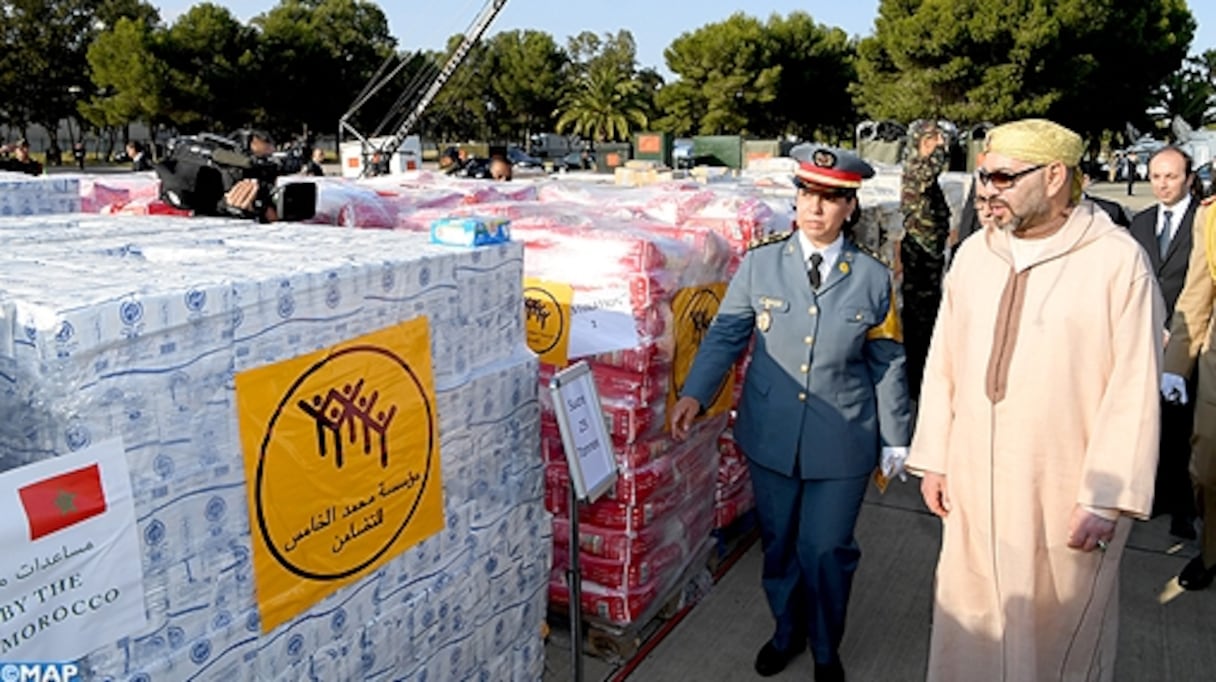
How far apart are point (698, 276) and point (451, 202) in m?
1.95

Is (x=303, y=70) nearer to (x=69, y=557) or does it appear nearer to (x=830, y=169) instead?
(x=830, y=169)

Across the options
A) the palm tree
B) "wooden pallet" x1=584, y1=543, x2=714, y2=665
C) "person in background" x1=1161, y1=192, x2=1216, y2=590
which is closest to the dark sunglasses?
"person in background" x1=1161, y1=192, x2=1216, y2=590

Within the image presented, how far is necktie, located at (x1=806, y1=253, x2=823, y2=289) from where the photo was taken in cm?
307

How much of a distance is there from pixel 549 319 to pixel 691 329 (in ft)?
1.90

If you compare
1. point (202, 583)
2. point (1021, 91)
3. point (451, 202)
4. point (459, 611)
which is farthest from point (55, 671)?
point (1021, 91)

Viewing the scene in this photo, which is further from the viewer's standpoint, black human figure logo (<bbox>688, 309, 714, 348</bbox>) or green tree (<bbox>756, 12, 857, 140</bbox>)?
green tree (<bbox>756, 12, 857, 140</bbox>)

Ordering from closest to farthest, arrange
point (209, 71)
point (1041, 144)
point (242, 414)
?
point (242, 414), point (1041, 144), point (209, 71)

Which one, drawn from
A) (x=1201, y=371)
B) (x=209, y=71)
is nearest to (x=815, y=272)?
(x=1201, y=371)

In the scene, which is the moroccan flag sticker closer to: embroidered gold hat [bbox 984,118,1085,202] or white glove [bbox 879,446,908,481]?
embroidered gold hat [bbox 984,118,1085,202]

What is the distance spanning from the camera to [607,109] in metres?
56.2

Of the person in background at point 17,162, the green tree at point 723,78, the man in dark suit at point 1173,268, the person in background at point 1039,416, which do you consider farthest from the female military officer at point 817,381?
the green tree at point 723,78

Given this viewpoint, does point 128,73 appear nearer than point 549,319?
No

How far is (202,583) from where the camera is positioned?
1.77 metres

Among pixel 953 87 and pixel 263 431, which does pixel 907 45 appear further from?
pixel 263 431
